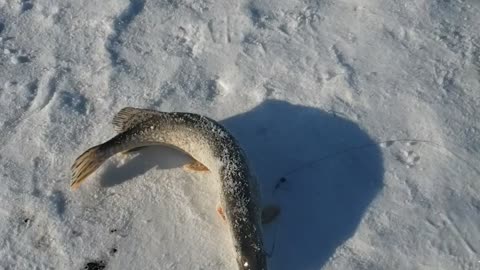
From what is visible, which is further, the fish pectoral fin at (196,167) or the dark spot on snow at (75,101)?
the dark spot on snow at (75,101)

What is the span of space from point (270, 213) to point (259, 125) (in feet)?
2.17

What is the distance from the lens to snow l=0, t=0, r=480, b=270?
10.9 feet

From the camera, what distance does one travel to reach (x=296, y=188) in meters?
3.52

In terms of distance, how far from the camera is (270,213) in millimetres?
3402

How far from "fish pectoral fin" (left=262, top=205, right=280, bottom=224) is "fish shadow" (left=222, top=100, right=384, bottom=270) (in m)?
0.03

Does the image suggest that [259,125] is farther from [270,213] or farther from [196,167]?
[270,213]

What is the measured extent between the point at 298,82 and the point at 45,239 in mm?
1918

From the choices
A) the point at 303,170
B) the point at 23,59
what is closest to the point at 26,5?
the point at 23,59

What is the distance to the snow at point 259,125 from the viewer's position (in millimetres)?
3330

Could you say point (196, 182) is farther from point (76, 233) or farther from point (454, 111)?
point (454, 111)

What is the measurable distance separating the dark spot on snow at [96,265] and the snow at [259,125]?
1 cm

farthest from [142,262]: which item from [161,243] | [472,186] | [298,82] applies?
[472,186]

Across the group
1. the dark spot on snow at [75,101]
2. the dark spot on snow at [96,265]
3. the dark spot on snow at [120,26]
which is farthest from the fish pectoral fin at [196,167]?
the dark spot on snow at [120,26]

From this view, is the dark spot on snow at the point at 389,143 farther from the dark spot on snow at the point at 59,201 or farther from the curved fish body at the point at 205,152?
the dark spot on snow at the point at 59,201
